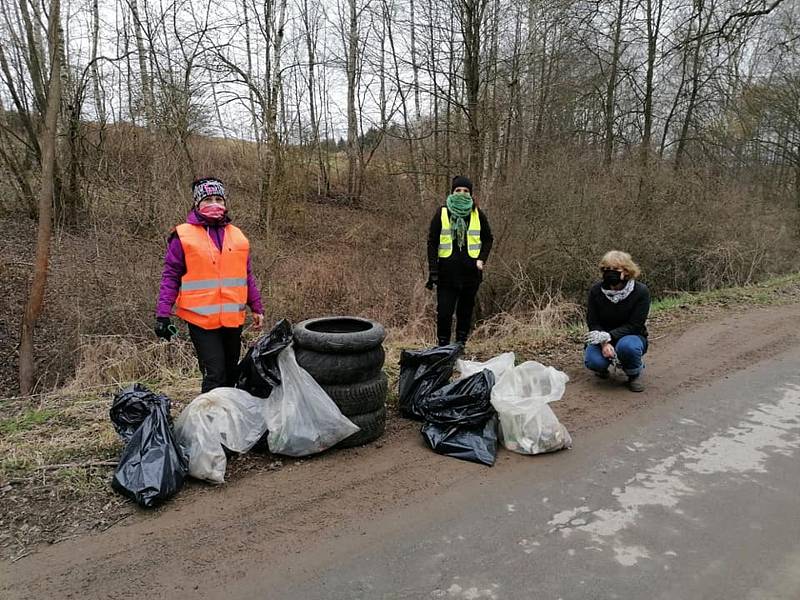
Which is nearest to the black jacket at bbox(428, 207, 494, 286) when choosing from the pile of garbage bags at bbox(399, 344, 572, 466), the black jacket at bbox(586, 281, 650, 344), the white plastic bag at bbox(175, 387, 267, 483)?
the black jacket at bbox(586, 281, 650, 344)

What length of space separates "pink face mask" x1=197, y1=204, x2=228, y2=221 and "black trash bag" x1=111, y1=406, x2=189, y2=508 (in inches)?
52.9

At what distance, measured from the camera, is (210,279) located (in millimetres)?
3961

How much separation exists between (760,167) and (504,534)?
23.0 meters

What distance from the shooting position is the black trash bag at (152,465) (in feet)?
10.3

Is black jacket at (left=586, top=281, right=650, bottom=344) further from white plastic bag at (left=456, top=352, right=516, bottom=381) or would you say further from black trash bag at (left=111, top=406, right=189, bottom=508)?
black trash bag at (left=111, top=406, right=189, bottom=508)

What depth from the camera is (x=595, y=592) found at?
2.49 m

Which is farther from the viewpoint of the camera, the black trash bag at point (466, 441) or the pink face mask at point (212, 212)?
the pink face mask at point (212, 212)

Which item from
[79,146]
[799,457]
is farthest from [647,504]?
[79,146]

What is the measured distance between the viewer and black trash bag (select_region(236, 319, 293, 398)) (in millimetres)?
3816

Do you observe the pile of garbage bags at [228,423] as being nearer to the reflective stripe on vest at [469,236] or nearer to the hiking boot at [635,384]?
the reflective stripe on vest at [469,236]

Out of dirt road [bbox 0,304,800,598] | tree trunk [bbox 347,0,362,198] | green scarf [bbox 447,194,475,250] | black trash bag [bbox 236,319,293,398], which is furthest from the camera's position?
tree trunk [bbox 347,0,362,198]

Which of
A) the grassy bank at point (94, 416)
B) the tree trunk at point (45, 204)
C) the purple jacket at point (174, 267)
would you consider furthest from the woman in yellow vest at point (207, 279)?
the tree trunk at point (45, 204)

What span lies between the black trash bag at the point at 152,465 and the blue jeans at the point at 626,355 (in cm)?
364

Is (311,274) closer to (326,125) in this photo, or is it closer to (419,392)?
(419,392)
